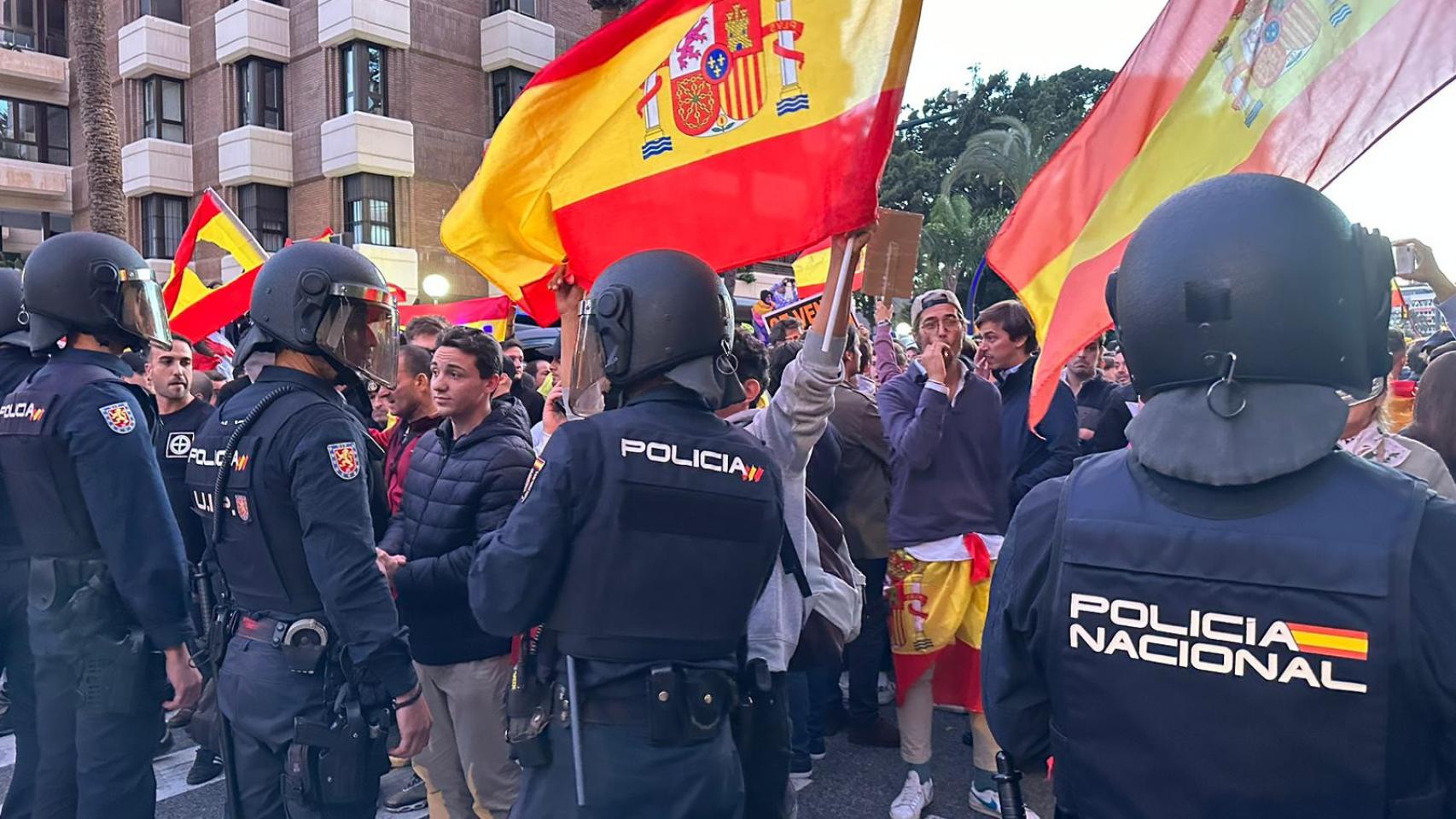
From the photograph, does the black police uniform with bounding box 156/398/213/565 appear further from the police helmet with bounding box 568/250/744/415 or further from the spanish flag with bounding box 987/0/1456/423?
the spanish flag with bounding box 987/0/1456/423

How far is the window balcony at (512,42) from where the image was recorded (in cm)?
2525

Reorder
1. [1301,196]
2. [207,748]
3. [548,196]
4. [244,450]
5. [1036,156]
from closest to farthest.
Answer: [1301,196] < [244,450] < [548,196] < [207,748] < [1036,156]

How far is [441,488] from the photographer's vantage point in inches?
150

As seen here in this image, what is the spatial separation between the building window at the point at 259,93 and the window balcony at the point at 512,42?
536cm

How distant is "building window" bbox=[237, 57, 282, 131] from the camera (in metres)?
24.9

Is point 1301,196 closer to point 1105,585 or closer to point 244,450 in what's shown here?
point 1105,585

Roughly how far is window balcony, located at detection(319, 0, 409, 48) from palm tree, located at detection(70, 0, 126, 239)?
9.29m

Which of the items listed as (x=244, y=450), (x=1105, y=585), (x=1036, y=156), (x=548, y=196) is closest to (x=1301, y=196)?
(x=1105, y=585)

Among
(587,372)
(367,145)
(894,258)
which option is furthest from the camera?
(367,145)

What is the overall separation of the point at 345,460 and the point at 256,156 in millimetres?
25019

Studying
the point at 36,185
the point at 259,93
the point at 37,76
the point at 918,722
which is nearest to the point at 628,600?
the point at 918,722

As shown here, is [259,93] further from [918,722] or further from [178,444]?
[918,722]

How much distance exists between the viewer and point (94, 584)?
11.4 feet

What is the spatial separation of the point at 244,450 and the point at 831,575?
1884mm
